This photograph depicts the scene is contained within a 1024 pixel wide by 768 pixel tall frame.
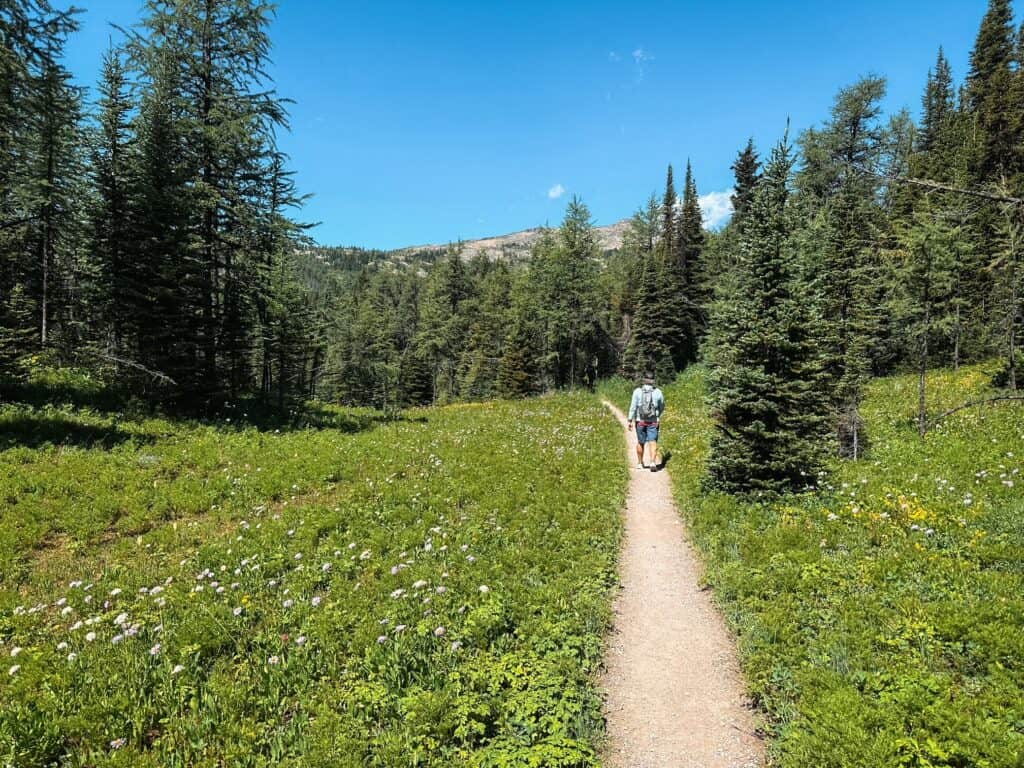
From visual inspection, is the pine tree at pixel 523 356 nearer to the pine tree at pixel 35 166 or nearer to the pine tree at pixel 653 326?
the pine tree at pixel 653 326

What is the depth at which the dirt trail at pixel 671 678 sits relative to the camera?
504 cm

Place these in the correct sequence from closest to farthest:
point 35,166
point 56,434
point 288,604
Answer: point 288,604 < point 56,434 < point 35,166

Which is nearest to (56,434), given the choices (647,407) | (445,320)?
(647,407)

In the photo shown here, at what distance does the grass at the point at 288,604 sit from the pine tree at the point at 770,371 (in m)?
3.34

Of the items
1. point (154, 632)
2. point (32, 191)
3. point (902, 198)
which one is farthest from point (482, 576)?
point (902, 198)

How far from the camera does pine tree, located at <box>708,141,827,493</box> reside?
11336mm

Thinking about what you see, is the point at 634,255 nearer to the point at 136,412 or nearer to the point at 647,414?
the point at 647,414

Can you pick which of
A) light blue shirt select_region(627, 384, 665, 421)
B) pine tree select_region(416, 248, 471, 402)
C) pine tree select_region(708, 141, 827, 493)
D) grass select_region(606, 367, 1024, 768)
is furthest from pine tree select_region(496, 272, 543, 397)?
grass select_region(606, 367, 1024, 768)

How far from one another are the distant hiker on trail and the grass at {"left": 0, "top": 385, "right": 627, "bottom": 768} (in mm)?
2690

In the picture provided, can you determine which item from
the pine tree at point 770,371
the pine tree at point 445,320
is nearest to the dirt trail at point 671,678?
the pine tree at point 770,371

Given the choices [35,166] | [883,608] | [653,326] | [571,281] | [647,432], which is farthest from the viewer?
[653,326]

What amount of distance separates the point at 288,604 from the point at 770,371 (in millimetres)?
11163

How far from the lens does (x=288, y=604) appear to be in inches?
274

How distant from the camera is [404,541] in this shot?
29.8 feet
